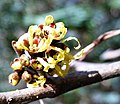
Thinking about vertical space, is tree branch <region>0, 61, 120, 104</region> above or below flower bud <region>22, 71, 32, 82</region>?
below

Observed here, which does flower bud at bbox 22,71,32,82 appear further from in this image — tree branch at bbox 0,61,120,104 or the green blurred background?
the green blurred background

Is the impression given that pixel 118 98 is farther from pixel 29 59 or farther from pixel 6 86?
pixel 29 59

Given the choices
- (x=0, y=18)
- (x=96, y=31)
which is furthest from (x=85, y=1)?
(x=0, y=18)

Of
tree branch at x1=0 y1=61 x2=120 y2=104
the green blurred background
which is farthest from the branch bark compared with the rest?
the green blurred background

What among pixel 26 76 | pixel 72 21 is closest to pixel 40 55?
pixel 26 76

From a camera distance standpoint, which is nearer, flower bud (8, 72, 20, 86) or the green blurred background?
flower bud (8, 72, 20, 86)

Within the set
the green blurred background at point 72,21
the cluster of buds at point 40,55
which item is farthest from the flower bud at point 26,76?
the green blurred background at point 72,21

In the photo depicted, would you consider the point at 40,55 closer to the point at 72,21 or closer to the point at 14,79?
the point at 14,79

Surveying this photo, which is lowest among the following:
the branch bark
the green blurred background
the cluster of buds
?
the branch bark
